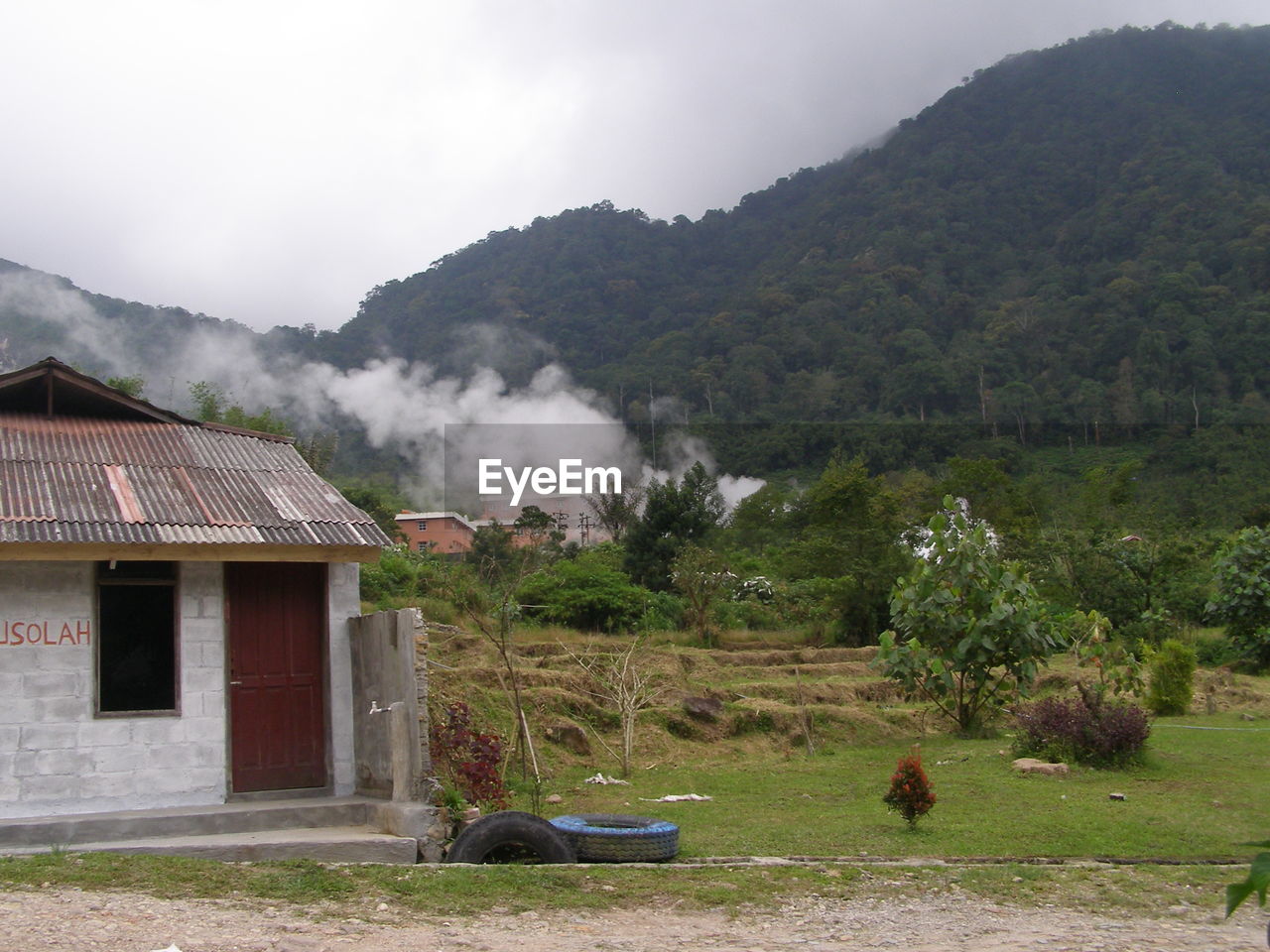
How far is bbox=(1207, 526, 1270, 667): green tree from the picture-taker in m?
21.4

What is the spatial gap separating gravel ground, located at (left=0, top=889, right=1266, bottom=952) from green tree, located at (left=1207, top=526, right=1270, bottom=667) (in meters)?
15.6

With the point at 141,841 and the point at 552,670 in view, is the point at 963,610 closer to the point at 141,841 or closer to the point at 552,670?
the point at 552,670

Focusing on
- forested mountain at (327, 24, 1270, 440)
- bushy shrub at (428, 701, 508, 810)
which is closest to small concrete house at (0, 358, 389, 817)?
bushy shrub at (428, 701, 508, 810)

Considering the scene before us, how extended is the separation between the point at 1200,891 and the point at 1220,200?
87838 millimetres

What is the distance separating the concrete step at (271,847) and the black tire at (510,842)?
1.33 feet

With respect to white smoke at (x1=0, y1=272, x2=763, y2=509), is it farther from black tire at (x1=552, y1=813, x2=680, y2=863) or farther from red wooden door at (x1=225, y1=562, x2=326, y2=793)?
black tire at (x1=552, y1=813, x2=680, y2=863)

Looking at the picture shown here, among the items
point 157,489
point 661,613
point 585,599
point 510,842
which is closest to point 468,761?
point 510,842

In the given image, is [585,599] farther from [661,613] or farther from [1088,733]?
[1088,733]

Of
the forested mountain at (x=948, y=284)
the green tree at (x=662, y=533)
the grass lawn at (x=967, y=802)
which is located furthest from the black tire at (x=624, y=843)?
the forested mountain at (x=948, y=284)

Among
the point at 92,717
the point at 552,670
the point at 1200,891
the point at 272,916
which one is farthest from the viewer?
the point at 552,670

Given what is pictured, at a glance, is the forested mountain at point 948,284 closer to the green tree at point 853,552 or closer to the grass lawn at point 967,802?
the green tree at point 853,552

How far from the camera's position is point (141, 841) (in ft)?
28.1

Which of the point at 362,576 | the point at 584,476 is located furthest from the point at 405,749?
the point at 584,476

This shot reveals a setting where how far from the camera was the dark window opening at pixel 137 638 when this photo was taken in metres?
9.34
